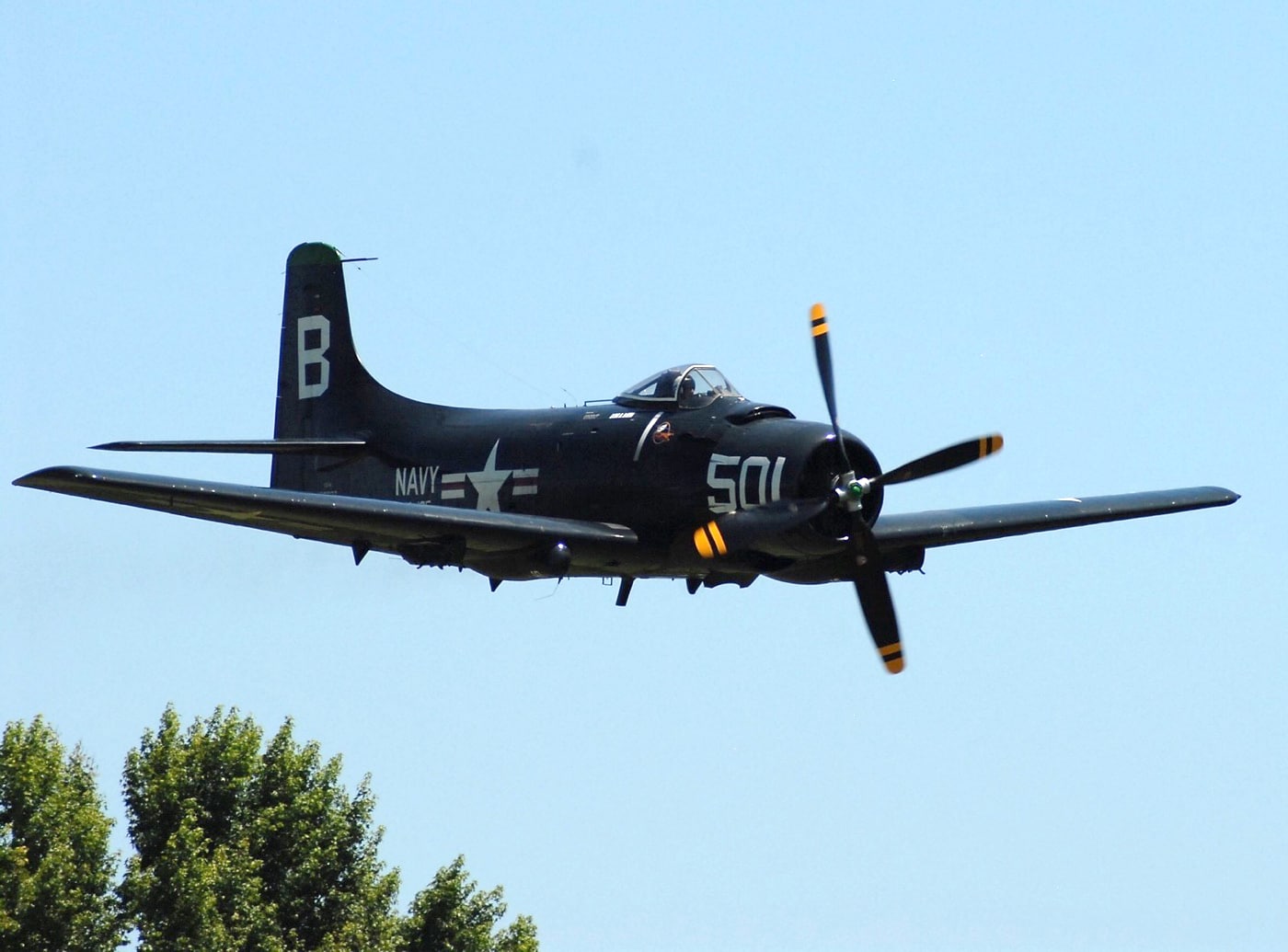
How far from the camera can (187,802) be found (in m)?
54.7

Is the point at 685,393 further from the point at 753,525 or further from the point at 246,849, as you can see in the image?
the point at 246,849

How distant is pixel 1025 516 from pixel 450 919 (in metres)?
23.8

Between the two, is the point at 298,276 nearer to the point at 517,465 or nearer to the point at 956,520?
the point at 517,465

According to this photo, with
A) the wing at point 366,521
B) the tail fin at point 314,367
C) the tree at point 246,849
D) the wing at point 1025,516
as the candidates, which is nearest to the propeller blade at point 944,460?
the wing at point 1025,516

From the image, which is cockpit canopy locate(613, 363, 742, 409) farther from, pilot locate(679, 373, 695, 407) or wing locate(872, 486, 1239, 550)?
wing locate(872, 486, 1239, 550)

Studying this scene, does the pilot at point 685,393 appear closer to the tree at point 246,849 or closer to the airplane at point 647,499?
the airplane at point 647,499

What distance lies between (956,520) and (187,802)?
85.9ft

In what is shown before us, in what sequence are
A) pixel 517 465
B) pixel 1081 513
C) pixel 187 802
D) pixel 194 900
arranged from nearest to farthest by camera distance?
pixel 517 465
pixel 1081 513
pixel 194 900
pixel 187 802

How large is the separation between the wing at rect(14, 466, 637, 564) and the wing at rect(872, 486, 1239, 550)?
4785mm

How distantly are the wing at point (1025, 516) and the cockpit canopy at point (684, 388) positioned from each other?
325cm

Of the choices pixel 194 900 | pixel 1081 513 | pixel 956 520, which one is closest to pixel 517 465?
pixel 956 520

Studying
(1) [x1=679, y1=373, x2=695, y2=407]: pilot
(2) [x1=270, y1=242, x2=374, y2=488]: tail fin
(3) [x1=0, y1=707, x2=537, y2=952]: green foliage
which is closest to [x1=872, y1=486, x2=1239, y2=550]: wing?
(1) [x1=679, y1=373, x2=695, y2=407]: pilot

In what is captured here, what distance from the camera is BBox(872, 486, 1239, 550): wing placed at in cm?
3503

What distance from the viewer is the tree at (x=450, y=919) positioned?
180 ft
